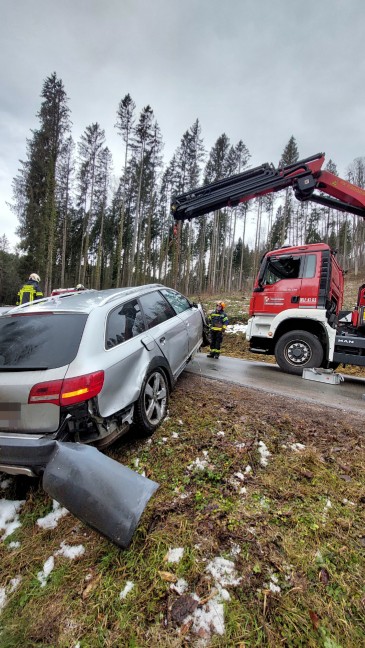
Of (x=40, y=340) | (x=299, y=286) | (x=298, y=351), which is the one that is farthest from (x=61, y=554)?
(x=299, y=286)

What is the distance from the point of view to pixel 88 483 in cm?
176

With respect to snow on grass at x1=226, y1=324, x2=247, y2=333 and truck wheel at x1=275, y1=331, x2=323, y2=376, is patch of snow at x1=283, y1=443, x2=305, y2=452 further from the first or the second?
snow on grass at x1=226, y1=324, x2=247, y2=333

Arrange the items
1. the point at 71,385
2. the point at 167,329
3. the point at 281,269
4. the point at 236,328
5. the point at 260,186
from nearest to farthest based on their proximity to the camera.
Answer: the point at 71,385 → the point at 167,329 → the point at 281,269 → the point at 260,186 → the point at 236,328

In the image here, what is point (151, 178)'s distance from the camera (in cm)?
2480

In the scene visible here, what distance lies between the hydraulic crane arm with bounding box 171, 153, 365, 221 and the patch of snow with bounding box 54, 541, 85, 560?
643 centimetres

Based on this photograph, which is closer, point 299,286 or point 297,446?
point 297,446

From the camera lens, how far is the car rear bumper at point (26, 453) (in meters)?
1.95

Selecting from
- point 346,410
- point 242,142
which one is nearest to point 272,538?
point 346,410

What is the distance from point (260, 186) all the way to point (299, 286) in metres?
2.55

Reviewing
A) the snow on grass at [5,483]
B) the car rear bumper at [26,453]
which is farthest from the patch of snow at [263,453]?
the snow on grass at [5,483]

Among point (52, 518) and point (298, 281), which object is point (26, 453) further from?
point (298, 281)

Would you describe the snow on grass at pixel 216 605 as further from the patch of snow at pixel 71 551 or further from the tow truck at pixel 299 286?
the tow truck at pixel 299 286

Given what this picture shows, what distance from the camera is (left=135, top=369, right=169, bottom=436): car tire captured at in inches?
108

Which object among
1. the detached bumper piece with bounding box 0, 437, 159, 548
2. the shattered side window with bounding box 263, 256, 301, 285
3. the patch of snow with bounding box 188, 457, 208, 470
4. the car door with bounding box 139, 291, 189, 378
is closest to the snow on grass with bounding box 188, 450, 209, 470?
the patch of snow with bounding box 188, 457, 208, 470
